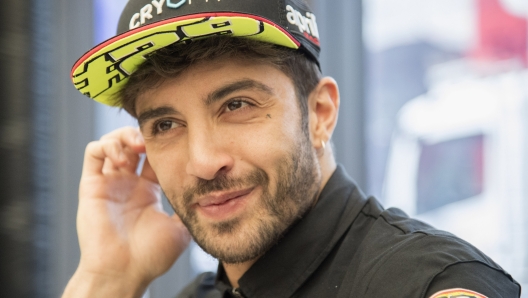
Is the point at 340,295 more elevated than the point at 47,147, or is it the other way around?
the point at 47,147

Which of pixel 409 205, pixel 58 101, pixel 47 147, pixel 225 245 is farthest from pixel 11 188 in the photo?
pixel 58 101

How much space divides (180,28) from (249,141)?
281mm

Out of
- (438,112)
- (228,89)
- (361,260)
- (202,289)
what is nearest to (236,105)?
(228,89)

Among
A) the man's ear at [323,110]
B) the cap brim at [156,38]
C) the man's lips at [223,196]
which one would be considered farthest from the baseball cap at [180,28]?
the man's lips at [223,196]

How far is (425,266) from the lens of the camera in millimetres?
952

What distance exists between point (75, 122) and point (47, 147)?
213 cm

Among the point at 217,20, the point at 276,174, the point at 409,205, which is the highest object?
Answer: the point at 217,20

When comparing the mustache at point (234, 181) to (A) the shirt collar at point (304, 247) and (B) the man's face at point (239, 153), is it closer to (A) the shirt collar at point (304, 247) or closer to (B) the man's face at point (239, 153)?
(B) the man's face at point (239, 153)

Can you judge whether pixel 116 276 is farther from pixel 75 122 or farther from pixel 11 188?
pixel 75 122

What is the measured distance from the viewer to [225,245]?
1.26 metres

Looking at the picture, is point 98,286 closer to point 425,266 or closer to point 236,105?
point 236,105

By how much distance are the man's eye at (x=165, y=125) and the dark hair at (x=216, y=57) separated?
0.29 feet

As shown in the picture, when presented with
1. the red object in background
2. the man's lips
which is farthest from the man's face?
the red object in background

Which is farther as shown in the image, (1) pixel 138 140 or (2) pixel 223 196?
(1) pixel 138 140
